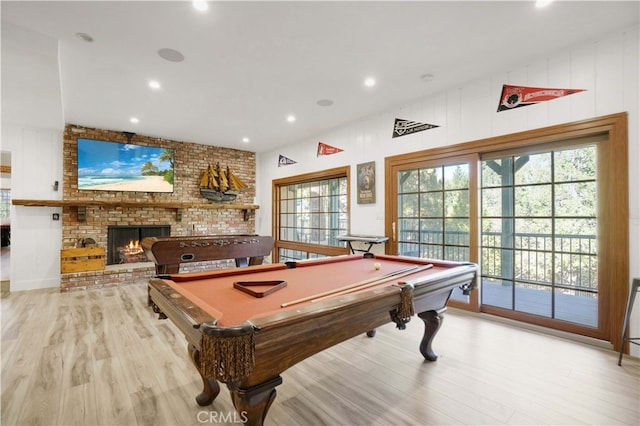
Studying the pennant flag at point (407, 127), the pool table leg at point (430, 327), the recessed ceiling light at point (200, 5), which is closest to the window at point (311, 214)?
the pennant flag at point (407, 127)

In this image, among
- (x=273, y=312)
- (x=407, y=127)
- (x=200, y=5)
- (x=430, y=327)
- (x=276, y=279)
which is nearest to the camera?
(x=273, y=312)

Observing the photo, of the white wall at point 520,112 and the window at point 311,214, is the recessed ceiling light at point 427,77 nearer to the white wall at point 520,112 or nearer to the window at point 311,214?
the white wall at point 520,112

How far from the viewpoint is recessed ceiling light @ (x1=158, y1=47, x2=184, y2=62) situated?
2781 millimetres

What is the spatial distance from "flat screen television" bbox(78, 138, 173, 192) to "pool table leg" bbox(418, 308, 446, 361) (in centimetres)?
550

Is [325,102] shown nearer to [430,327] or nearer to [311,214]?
[311,214]

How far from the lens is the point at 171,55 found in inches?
113

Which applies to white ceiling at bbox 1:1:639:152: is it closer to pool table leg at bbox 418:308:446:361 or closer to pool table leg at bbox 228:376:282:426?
pool table leg at bbox 418:308:446:361

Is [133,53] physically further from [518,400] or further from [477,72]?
[518,400]

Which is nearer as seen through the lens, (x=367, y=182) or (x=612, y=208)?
(x=612, y=208)

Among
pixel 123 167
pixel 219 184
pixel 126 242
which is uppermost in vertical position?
pixel 123 167

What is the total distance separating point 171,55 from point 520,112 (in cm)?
364

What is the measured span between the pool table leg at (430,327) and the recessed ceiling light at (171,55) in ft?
10.7

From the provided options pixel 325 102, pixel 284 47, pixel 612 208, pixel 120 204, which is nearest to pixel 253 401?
pixel 284 47

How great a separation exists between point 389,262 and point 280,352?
73.0 inches
